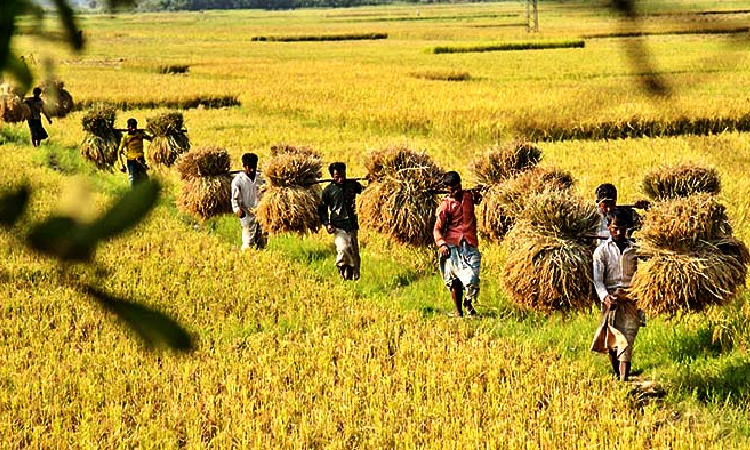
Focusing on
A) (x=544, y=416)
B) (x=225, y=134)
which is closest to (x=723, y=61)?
(x=544, y=416)

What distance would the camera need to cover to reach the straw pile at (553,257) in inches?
244

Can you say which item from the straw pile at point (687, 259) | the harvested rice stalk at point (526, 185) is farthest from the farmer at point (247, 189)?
the straw pile at point (687, 259)

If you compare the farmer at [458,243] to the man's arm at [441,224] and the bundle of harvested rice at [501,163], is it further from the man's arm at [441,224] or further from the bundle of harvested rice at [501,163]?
the bundle of harvested rice at [501,163]

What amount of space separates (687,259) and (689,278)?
5.7 inches

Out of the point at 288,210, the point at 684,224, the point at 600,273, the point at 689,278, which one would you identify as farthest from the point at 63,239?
the point at 288,210

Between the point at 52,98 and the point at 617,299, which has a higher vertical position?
the point at 52,98

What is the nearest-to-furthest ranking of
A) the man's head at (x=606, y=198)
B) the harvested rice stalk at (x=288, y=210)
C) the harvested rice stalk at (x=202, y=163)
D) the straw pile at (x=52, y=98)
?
1. the straw pile at (x=52, y=98)
2. the man's head at (x=606, y=198)
3. the harvested rice stalk at (x=288, y=210)
4. the harvested rice stalk at (x=202, y=163)

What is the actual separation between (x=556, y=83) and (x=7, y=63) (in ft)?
84.1

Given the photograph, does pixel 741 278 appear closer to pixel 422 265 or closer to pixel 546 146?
pixel 422 265

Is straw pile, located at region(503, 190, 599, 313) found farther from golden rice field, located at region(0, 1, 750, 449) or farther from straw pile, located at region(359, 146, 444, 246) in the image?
straw pile, located at region(359, 146, 444, 246)

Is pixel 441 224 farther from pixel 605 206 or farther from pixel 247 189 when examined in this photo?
pixel 247 189

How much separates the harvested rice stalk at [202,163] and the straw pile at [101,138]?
4487 mm

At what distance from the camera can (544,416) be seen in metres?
5.43

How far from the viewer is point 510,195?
7781mm
